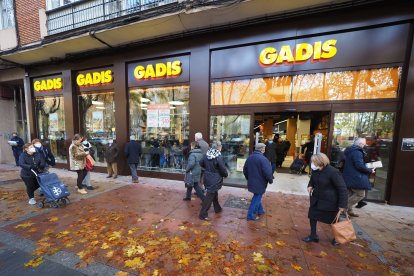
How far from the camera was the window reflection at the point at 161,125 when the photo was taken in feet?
23.6

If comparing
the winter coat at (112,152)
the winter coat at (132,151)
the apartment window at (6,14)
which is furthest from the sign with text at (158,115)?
the apartment window at (6,14)

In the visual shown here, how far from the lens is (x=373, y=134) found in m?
5.20

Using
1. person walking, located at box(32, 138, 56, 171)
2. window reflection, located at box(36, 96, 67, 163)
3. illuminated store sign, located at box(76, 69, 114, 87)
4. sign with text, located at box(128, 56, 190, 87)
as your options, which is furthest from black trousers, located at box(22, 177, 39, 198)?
window reflection, located at box(36, 96, 67, 163)

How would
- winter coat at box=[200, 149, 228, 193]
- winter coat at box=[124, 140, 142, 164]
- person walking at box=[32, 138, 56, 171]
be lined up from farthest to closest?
winter coat at box=[124, 140, 142, 164], person walking at box=[32, 138, 56, 171], winter coat at box=[200, 149, 228, 193]

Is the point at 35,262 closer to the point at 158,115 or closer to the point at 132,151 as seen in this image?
the point at 132,151

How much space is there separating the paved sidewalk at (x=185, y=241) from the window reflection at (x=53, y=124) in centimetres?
501

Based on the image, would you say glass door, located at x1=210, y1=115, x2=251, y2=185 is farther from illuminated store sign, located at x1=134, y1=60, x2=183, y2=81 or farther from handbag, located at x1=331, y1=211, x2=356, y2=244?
handbag, located at x1=331, y1=211, x2=356, y2=244

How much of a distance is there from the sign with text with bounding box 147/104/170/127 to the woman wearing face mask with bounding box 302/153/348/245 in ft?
18.8

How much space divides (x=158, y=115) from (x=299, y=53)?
5.53m

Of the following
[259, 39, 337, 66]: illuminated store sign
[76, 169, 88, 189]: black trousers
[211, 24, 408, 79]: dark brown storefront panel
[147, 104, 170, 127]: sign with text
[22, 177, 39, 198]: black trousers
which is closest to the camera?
[22, 177, 39, 198]: black trousers

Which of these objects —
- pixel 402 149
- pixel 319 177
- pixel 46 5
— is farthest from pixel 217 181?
pixel 46 5

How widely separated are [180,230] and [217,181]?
3.96 feet

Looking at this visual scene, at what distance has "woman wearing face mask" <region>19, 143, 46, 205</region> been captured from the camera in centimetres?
453

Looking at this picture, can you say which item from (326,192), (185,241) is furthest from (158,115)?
(326,192)
